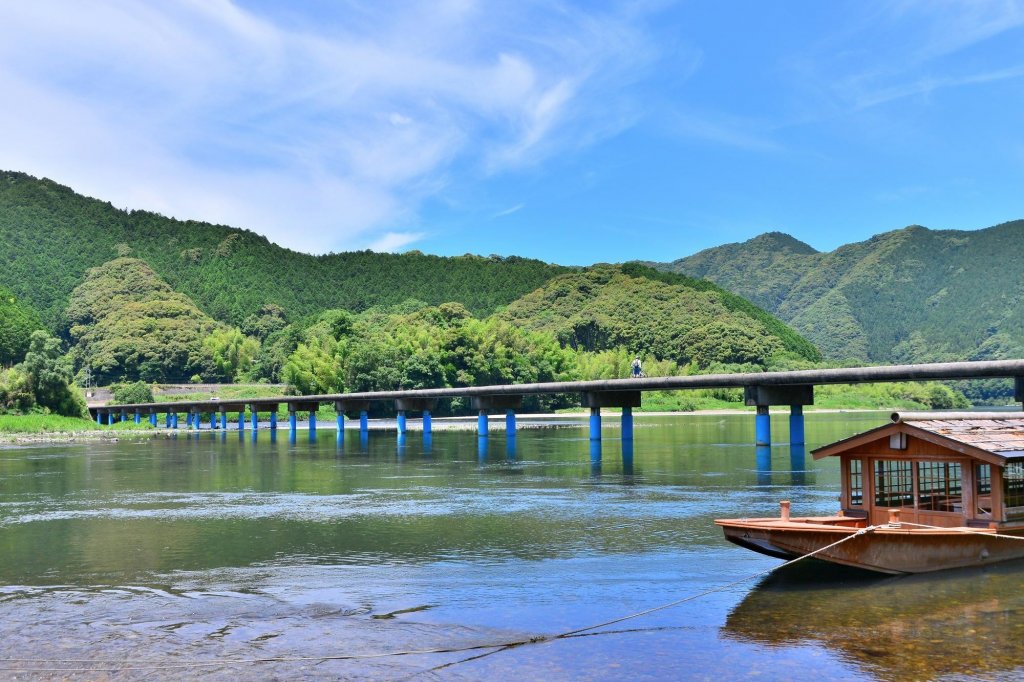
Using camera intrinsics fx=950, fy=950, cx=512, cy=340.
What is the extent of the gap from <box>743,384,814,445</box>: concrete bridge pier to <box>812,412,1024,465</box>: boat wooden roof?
40828 mm

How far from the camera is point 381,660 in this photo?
16.2m

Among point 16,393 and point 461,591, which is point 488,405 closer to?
point 16,393

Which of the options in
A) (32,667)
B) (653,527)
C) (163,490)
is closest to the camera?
(32,667)

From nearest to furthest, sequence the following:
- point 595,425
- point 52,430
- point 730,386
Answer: point 730,386 → point 595,425 → point 52,430

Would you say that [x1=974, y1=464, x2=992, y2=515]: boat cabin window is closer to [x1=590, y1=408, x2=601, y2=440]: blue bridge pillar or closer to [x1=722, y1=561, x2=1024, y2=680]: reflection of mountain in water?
[x1=722, y1=561, x2=1024, y2=680]: reflection of mountain in water

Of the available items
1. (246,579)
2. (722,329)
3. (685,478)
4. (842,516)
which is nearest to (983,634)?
(842,516)

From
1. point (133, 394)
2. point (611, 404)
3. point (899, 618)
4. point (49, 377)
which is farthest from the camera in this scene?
point (133, 394)

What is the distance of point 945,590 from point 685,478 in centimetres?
2724

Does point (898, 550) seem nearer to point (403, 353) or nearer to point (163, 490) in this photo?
point (163, 490)

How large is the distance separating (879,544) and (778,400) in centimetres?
4535

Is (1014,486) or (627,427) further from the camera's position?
(627,427)

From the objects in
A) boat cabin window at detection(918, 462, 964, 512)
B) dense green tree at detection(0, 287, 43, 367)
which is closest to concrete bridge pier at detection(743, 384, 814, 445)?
boat cabin window at detection(918, 462, 964, 512)

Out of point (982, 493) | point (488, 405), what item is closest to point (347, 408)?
point (488, 405)

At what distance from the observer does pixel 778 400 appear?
215ft
